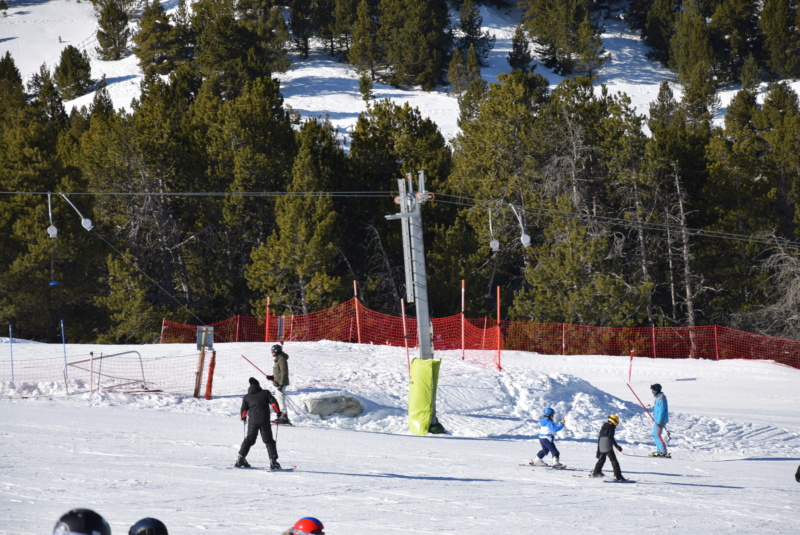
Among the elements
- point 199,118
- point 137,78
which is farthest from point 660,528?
point 137,78

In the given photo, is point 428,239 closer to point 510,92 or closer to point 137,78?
A: point 510,92

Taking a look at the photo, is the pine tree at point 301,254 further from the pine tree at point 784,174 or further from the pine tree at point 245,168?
the pine tree at point 784,174

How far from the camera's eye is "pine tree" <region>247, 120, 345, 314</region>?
109ft

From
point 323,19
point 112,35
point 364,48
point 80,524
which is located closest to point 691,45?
point 364,48

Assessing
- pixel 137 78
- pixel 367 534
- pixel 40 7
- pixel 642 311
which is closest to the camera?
pixel 367 534

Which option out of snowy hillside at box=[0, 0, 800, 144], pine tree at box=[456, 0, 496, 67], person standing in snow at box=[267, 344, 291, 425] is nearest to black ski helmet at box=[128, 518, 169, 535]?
person standing in snow at box=[267, 344, 291, 425]

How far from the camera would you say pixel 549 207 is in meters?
36.2

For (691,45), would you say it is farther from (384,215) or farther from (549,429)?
(549,429)

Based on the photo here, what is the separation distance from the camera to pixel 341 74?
8781cm

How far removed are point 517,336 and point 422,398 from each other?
51.5 feet

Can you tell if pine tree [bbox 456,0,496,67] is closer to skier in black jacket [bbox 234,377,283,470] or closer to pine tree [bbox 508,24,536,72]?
pine tree [bbox 508,24,536,72]

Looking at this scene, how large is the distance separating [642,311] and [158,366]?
69.0 ft

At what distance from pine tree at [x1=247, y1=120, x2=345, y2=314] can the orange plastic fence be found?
1666mm

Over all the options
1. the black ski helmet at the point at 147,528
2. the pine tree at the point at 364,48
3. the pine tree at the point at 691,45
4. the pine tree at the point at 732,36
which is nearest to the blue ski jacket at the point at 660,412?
the black ski helmet at the point at 147,528
